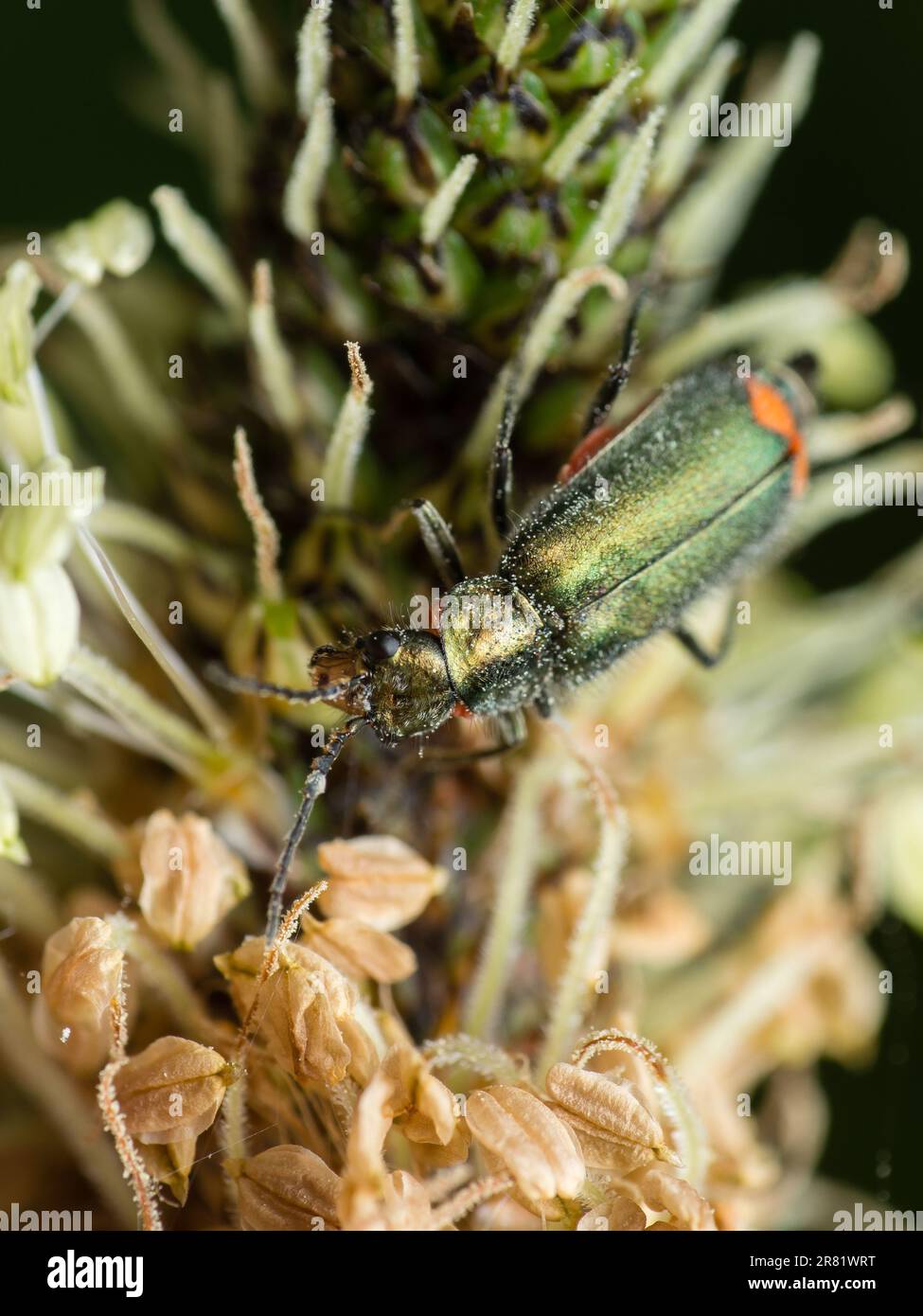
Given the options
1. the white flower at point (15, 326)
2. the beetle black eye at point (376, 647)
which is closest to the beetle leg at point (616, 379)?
the beetle black eye at point (376, 647)

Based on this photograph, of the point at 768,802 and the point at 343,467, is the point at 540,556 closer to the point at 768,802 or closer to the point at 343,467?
the point at 343,467

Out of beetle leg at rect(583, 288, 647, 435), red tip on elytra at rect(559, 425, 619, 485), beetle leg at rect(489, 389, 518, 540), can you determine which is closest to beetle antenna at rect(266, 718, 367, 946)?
beetle leg at rect(489, 389, 518, 540)

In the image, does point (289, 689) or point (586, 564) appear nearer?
point (289, 689)

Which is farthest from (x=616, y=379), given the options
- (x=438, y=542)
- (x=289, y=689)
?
(x=289, y=689)

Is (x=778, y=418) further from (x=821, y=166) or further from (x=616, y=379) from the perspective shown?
(x=821, y=166)

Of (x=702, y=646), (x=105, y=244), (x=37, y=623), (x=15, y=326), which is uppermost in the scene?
(x=105, y=244)
